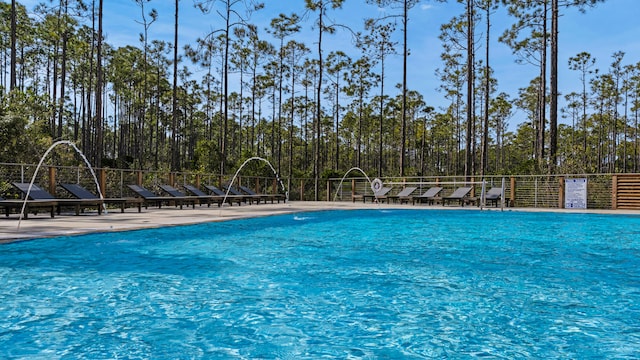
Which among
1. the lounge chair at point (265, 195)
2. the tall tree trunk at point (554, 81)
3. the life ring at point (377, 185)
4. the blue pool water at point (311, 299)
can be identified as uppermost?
the tall tree trunk at point (554, 81)

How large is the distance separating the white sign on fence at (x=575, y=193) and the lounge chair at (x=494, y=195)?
209cm

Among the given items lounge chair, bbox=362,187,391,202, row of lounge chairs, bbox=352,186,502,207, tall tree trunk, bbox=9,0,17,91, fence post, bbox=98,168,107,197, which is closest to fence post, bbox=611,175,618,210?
row of lounge chairs, bbox=352,186,502,207

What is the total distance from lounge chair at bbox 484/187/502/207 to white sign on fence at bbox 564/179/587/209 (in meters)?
2.09

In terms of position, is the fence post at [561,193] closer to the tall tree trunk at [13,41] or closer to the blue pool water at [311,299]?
the blue pool water at [311,299]

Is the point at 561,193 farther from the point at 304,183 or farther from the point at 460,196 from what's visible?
the point at 304,183

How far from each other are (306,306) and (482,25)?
21633 millimetres

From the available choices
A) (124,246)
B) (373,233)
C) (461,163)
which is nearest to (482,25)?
(373,233)

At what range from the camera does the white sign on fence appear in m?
14.4

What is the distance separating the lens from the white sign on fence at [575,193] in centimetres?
1443

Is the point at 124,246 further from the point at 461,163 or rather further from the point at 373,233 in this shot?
the point at 461,163

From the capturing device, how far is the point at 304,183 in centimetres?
Answer: 2109

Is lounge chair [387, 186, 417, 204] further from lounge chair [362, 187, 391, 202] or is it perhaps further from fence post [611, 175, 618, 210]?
fence post [611, 175, 618, 210]

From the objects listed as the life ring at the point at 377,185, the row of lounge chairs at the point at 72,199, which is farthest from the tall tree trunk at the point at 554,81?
the row of lounge chairs at the point at 72,199

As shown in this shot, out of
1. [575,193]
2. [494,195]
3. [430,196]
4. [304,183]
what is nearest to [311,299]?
[494,195]
